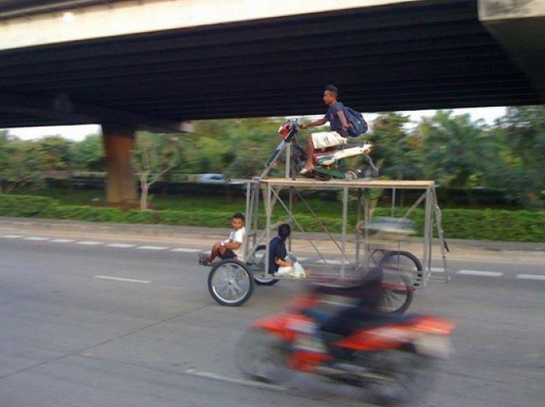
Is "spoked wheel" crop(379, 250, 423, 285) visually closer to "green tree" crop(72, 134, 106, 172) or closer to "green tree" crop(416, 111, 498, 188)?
"green tree" crop(416, 111, 498, 188)

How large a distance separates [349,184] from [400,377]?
13.8 feet

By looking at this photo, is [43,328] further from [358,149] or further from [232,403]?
[358,149]

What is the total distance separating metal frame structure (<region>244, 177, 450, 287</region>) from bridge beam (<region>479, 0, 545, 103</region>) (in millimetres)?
4411

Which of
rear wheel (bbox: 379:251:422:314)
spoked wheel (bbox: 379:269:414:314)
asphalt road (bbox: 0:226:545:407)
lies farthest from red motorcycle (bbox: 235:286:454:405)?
rear wheel (bbox: 379:251:422:314)

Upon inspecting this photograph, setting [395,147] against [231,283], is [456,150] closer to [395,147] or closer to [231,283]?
[395,147]

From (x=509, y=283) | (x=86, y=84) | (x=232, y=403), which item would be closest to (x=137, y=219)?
(x=86, y=84)

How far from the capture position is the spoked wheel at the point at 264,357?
6.35 meters

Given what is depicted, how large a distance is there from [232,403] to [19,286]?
739 cm

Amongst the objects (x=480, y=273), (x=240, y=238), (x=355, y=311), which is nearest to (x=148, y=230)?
(x=480, y=273)

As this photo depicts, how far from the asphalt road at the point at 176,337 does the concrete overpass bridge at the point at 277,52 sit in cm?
514

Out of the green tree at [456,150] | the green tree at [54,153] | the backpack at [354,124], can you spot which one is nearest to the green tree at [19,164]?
the green tree at [54,153]

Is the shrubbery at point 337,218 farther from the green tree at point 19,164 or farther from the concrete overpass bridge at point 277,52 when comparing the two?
the green tree at point 19,164

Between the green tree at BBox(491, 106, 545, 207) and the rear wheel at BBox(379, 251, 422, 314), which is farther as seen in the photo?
the green tree at BBox(491, 106, 545, 207)

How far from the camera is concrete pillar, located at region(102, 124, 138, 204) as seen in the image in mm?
31875
